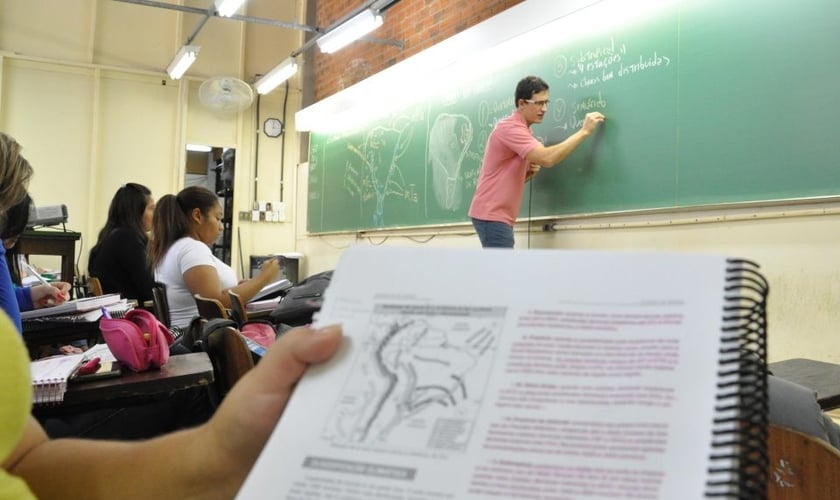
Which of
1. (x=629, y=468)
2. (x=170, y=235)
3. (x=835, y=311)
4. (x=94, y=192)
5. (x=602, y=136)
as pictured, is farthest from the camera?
(x=94, y=192)

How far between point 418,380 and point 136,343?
3.93 feet

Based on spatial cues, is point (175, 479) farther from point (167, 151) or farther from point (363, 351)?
point (167, 151)

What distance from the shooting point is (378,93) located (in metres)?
5.84

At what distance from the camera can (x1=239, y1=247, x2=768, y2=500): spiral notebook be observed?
0.42 meters

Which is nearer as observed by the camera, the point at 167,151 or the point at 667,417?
the point at 667,417

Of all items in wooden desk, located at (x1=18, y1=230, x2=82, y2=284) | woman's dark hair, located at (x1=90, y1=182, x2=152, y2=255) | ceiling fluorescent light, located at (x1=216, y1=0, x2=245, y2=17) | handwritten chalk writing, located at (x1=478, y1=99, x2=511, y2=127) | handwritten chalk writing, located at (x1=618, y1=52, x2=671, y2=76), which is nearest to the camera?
handwritten chalk writing, located at (x1=618, y1=52, x2=671, y2=76)

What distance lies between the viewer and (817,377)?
6.06ft

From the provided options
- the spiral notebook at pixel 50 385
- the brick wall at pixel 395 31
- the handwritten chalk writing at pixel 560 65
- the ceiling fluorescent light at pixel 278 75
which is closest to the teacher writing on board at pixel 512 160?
the handwritten chalk writing at pixel 560 65

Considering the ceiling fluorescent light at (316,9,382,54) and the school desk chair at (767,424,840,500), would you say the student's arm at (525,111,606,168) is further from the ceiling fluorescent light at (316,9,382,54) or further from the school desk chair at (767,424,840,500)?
the school desk chair at (767,424,840,500)

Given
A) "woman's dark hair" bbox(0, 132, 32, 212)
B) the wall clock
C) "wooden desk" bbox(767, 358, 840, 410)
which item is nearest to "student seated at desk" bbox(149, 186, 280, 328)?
"woman's dark hair" bbox(0, 132, 32, 212)

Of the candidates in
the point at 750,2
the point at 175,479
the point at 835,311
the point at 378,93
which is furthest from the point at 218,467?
the point at 378,93

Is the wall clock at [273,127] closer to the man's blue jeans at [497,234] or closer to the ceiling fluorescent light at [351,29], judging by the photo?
the ceiling fluorescent light at [351,29]

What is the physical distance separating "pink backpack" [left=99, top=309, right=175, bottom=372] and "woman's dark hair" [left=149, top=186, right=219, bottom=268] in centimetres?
164

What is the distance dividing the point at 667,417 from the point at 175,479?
1.53 ft
